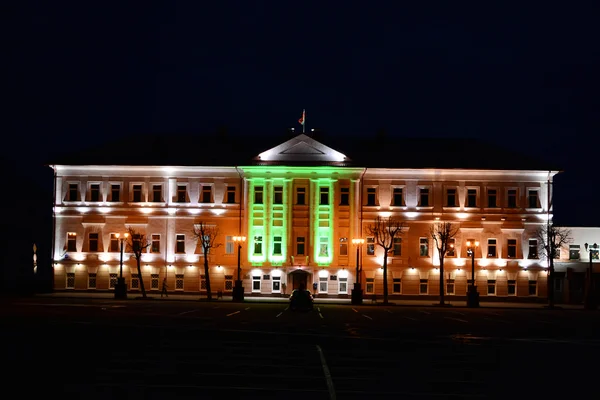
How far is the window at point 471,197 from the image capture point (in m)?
77.4

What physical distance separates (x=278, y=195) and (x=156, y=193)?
38.3ft

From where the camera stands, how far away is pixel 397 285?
7731 cm

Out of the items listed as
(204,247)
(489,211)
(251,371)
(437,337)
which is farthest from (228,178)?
(251,371)

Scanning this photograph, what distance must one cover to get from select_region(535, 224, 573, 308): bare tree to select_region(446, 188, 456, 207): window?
829 cm

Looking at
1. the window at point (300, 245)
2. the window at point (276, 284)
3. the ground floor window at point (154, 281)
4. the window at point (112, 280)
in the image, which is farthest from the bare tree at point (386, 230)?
the window at point (112, 280)

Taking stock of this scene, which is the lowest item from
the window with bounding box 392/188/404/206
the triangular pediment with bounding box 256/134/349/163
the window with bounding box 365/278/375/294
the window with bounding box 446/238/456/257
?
the window with bounding box 365/278/375/294

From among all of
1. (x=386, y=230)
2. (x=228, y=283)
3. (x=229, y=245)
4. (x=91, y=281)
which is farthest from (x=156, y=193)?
(x=386, y=230)

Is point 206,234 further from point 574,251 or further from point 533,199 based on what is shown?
point 574,251

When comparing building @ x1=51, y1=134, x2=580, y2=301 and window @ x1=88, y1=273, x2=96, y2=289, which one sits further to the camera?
window @ x1=88, y1=273, x2=96, y2=289

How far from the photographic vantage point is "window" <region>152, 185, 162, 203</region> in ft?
254

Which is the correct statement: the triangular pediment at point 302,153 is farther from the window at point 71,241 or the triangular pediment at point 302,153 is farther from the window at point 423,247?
the window at point 71,241

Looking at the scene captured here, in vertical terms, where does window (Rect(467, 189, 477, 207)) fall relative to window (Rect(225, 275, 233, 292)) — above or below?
above

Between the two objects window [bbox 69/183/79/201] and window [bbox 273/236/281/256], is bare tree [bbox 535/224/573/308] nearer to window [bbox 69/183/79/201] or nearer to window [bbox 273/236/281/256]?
window [bbox 273/236/281/256]

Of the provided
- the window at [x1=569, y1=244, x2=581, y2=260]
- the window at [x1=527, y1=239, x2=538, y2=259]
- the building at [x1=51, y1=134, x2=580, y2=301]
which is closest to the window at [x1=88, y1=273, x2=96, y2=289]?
the building at [x1=51, y1=134, x2=580, y2=301]
